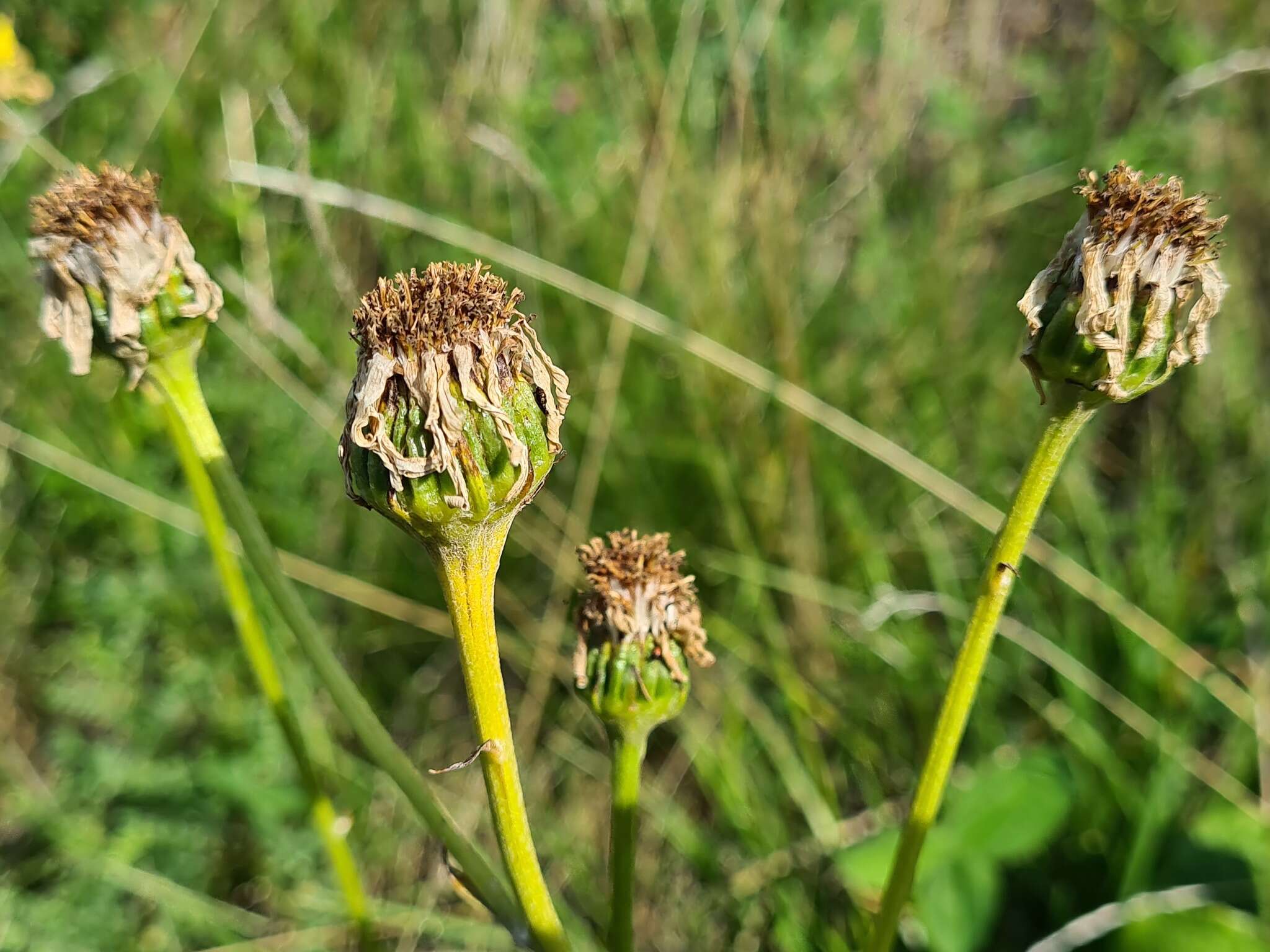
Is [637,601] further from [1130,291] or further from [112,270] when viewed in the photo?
[112,270]

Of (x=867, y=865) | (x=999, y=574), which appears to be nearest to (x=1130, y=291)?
(x=999, y=574)

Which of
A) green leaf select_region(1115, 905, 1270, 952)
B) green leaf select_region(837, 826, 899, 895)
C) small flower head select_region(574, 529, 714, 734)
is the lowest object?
green leaf select_region(837, 826, 899, 895)

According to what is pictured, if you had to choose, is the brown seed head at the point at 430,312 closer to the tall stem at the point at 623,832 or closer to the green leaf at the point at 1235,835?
the tall stem at the point at 623,832

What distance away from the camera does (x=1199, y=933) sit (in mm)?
1749

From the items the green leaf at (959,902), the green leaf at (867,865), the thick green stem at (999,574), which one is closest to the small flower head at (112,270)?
the thick green stem at (999,574)

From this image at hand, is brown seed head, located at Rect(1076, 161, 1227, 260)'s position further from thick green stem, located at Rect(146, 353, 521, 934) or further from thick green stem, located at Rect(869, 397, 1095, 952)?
thick green stem, located at Rect(146, 353, 521, 934)

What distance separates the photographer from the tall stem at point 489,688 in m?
1.09

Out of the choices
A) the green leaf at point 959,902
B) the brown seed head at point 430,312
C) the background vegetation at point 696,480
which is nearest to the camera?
the brown seed head at point 430,312

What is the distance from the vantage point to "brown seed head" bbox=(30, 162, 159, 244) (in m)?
1.34

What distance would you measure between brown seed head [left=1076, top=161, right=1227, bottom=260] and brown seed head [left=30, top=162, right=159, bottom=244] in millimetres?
1186

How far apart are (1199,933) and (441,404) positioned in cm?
161

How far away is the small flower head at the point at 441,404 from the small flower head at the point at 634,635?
31cm

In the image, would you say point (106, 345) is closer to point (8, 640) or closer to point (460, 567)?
point (460, 567)

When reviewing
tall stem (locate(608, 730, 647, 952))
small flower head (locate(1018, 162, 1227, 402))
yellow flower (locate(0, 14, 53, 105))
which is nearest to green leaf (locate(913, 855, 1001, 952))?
tall stem (locate(608, 730, 647, 952))
